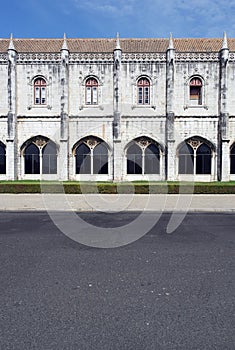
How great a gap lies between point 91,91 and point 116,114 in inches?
123

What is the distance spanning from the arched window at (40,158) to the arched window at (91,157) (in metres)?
2.11

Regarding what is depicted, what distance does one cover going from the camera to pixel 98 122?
21219 millimetres

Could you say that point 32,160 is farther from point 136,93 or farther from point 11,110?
point 136,93

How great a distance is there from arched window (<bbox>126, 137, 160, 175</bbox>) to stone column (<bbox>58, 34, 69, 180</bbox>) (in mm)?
5301

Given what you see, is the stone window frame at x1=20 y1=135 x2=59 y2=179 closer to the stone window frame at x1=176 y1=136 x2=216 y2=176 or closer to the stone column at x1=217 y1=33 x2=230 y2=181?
the stone window frame at x1=176 y1=136 x2=216 y2=176

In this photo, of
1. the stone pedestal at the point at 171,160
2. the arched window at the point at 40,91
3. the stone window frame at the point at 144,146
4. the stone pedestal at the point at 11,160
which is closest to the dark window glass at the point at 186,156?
the stone pedestal at the point at 171,160

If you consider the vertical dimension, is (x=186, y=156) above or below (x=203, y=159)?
above

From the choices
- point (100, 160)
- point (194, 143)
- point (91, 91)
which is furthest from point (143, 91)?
point (100, 160)

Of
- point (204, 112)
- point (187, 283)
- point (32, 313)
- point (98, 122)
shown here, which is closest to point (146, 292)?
point (187, 283)

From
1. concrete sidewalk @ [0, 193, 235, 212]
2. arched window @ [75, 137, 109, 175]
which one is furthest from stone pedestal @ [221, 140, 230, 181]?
arched window @ [75, 137, 109, 175]

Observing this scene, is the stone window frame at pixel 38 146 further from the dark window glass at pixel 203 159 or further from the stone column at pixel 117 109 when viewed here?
the dark window glass at pixel 203 159

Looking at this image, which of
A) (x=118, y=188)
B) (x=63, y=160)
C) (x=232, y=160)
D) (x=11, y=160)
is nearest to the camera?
(x=118, y=188)

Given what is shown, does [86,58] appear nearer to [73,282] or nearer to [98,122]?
[98,122]

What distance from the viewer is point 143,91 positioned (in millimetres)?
21375
